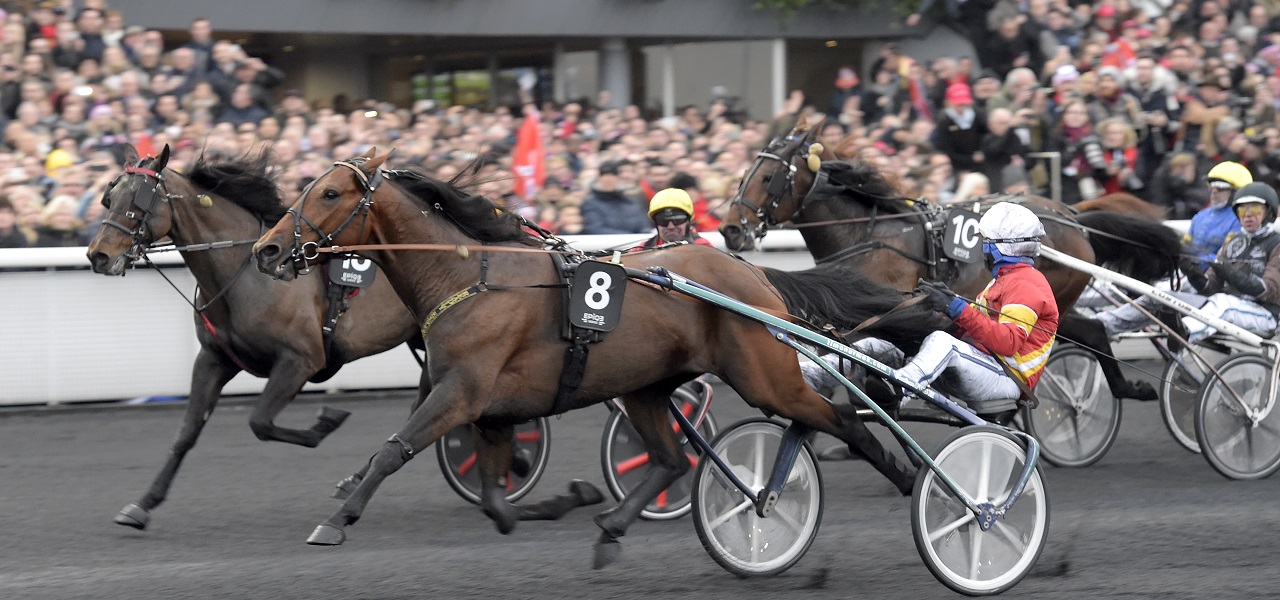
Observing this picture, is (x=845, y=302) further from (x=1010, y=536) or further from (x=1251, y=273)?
(x=1251, y=273)

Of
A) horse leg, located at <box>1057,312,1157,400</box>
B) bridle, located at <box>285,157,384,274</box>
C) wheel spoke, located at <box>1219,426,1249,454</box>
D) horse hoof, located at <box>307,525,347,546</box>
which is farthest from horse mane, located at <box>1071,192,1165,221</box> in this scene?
horse hoof, located at <box>307,525,347,546</box>

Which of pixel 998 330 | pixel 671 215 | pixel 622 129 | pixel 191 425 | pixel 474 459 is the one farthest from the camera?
pixel 622 129

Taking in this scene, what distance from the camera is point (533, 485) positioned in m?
7.12

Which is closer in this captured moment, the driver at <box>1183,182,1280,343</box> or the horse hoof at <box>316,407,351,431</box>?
the horse hoof at <box>316,407,351,431</box>

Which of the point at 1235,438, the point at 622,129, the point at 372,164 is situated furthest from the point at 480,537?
the point at 622,129

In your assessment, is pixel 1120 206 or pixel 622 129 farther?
pixel 622 129

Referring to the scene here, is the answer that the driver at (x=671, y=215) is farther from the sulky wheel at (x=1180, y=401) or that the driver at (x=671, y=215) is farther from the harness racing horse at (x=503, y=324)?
the sulky wheel at (x=1180, y=401)

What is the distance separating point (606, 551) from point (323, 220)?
1.62 metres

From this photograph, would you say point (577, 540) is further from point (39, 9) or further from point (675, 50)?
point (675, 50)

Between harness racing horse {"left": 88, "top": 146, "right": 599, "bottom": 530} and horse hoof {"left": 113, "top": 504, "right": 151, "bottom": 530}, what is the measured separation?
0.08ft

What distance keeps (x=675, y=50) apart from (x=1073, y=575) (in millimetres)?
12313

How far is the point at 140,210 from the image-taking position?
673 cm

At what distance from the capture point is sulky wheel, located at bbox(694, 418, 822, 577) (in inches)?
220

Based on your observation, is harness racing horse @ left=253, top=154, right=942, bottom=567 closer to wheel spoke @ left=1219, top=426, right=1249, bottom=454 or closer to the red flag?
wheel spoke @ left=1219, top=426, right=1249, bottom=454
